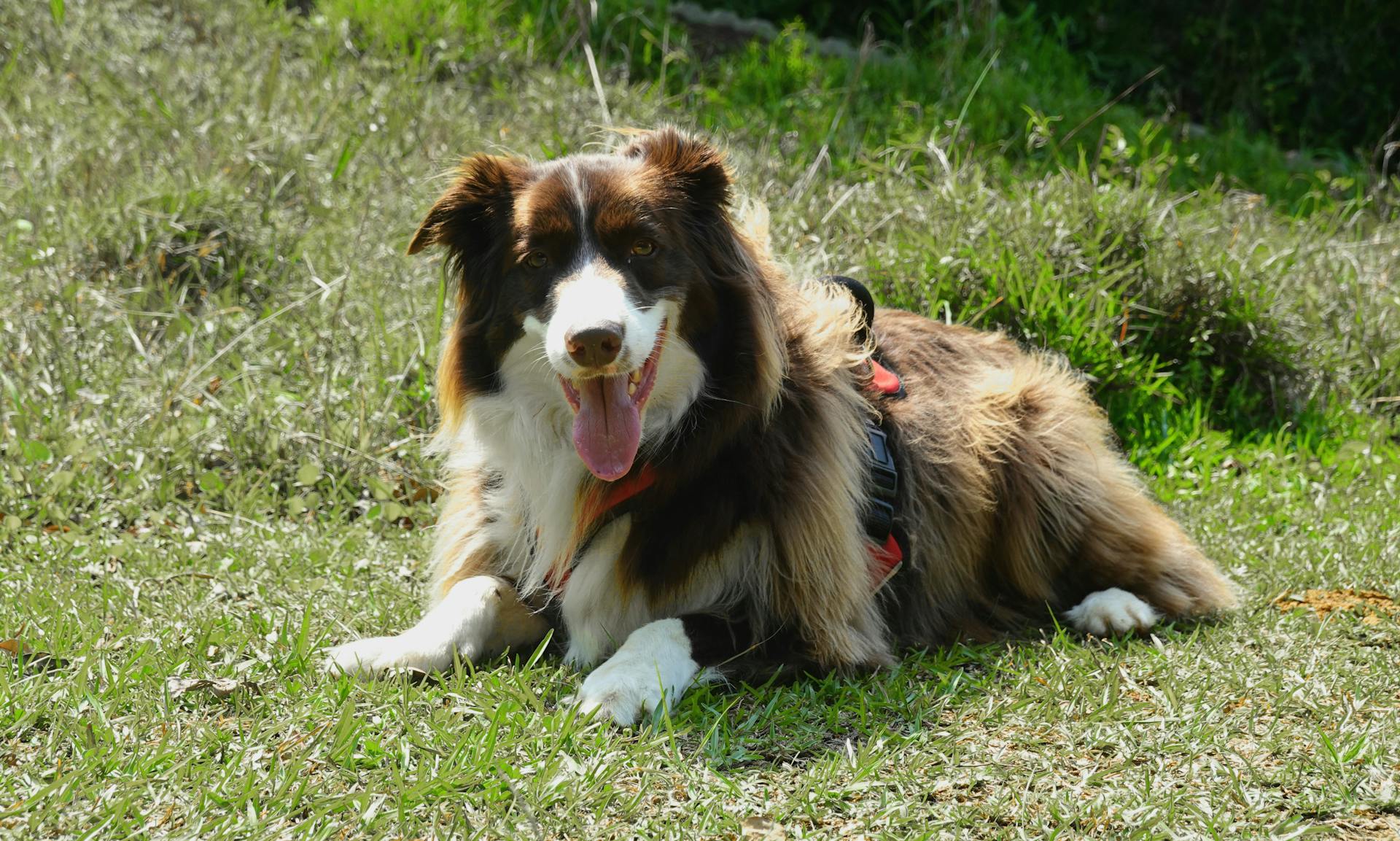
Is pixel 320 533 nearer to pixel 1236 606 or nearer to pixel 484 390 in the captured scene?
pixel 484 390

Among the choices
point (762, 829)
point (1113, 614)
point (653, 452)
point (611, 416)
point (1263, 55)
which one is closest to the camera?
point (762, 829)

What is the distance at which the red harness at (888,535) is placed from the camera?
3275 mm

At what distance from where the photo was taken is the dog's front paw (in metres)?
2.91

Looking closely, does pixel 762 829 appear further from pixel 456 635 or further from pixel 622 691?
pixel 456 635

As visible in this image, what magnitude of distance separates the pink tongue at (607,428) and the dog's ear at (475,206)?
1.76ft

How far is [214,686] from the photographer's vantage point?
3.03m

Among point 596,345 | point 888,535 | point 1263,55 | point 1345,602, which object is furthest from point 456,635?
point 1263,55

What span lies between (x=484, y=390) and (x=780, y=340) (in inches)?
31.4

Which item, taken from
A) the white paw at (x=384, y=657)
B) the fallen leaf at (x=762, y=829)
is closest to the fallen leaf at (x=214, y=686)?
the white paw at (x=384, y=657)

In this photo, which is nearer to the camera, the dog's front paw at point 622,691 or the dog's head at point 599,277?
the dog's front paw at point 622,691

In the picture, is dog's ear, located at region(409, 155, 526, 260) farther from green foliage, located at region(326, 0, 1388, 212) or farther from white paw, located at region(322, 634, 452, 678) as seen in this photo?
green foliage, located at region(326, 0, 1388, 212)

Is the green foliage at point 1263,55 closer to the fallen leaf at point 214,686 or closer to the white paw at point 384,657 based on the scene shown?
the white paw at point 384,657

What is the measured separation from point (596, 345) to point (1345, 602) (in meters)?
2.50

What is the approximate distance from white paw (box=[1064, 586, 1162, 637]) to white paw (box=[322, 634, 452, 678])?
1.89 metres
